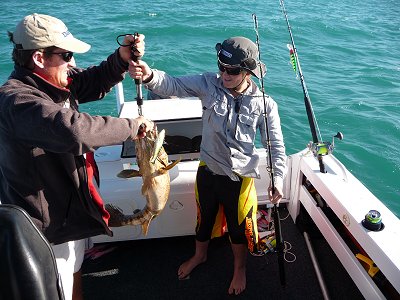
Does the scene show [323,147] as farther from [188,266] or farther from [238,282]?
[188,266]

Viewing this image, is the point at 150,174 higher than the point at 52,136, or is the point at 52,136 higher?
the point at 52,136

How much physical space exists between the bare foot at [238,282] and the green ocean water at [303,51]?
3.61m

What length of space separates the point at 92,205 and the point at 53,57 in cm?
96

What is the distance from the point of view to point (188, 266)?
3705 mm

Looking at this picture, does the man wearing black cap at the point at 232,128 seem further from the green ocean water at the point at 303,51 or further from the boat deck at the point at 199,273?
the green ocean water at the point at 303,51

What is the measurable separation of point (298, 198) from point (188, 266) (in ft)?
4.47

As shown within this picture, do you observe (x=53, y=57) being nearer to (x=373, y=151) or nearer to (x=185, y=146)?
(x=185, y=146)

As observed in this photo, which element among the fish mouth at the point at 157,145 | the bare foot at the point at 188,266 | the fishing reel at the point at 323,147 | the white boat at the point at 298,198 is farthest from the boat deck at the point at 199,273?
the fish mouth at the point at 157,145

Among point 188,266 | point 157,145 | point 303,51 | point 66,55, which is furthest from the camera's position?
point 303,51

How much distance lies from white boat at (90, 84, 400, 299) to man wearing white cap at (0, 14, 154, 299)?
974 mm

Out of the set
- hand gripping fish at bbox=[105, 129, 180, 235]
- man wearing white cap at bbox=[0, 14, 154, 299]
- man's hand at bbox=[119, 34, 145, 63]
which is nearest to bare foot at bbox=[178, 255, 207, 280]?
hand gripping fish at bbox=[105, 129, 180, 235]

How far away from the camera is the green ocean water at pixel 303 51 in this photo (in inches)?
307

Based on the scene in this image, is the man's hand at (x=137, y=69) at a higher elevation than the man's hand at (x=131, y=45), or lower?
lower

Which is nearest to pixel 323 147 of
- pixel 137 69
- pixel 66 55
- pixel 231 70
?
pixel 231 70
